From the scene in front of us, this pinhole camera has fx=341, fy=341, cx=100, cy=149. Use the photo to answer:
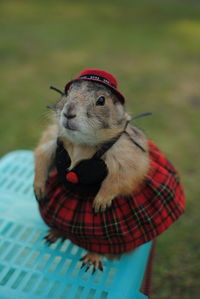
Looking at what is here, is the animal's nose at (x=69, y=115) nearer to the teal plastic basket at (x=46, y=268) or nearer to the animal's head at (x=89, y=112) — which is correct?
the animal's head at (x=89, y=112)

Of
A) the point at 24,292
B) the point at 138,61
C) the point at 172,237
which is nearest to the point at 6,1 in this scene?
the point at 138,61

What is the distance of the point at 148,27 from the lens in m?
5.54

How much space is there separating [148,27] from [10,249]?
198 inches

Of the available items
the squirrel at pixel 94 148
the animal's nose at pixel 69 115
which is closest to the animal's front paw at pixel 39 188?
the squirrel at pixel 94 148

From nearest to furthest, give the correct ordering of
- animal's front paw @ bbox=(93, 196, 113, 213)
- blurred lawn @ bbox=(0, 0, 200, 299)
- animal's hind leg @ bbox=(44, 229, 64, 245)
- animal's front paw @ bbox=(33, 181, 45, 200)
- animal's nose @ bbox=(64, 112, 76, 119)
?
animal's nose @ bbox=(64, 112, 76, 119) → animal's front paw @ bbox=(93, 196, 113, 213) → animal's front paw @ bbox=(33, 181, 45, 200) → animal's hind leg @ bbox=(44, 229, 64, 245) → blurred lawn @ bbox=(0, 0, 200, 299)

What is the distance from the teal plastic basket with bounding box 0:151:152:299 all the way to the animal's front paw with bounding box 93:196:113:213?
0.86ft

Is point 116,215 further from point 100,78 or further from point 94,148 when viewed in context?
point 100,78

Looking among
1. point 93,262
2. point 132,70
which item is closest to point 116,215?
point 93,262

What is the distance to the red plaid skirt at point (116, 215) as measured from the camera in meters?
1.11

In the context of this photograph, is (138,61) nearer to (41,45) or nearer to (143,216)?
(41,45)

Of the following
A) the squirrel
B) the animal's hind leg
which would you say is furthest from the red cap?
the animal's hind leg

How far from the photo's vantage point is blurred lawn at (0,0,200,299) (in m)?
1.81

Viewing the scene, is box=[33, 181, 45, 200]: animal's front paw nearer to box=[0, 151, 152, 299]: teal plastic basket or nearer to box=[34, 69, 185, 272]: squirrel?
box=[34, 69, 185, 272]: squirrel

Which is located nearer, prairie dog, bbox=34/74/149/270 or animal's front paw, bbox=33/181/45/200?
prairie dog, bbox=34/74/149/270
